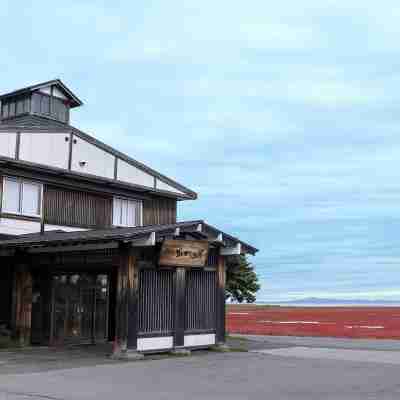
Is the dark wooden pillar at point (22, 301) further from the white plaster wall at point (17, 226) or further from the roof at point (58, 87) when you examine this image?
the roof at point (58, 87)

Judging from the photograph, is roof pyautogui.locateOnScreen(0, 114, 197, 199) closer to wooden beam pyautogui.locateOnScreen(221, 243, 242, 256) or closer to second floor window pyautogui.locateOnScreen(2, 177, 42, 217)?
second floor window pyautogui.locateOnScreen(2, 177, 42, 217)

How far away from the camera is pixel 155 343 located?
20.0 m

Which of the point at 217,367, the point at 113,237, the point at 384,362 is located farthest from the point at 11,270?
the point at 384,362

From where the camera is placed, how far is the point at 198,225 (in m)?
21.1

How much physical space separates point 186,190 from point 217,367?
13.3 metres

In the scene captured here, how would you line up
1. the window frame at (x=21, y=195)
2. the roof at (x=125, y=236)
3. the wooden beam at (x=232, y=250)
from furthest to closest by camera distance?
the window frame at (x=21, y=195)
the wooden beam at (x=232, y=250)
the roof at (x=125, y=236)

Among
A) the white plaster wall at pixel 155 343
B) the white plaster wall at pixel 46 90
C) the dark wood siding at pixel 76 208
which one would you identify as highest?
the white plaster wall at pixel 46 90

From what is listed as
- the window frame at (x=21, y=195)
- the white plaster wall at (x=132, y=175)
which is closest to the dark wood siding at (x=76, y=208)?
the window frame at (x=21, y=195)

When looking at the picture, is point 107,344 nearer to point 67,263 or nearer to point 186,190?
point 67,263

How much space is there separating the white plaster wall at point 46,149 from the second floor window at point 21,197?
2.86 feet

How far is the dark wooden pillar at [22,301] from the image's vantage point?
2253cm

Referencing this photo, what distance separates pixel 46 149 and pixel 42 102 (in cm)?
523

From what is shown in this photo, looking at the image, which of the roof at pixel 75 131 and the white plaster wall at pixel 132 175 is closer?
the roof at pixel 75 131

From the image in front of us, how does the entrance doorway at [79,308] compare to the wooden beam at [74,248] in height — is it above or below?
below
